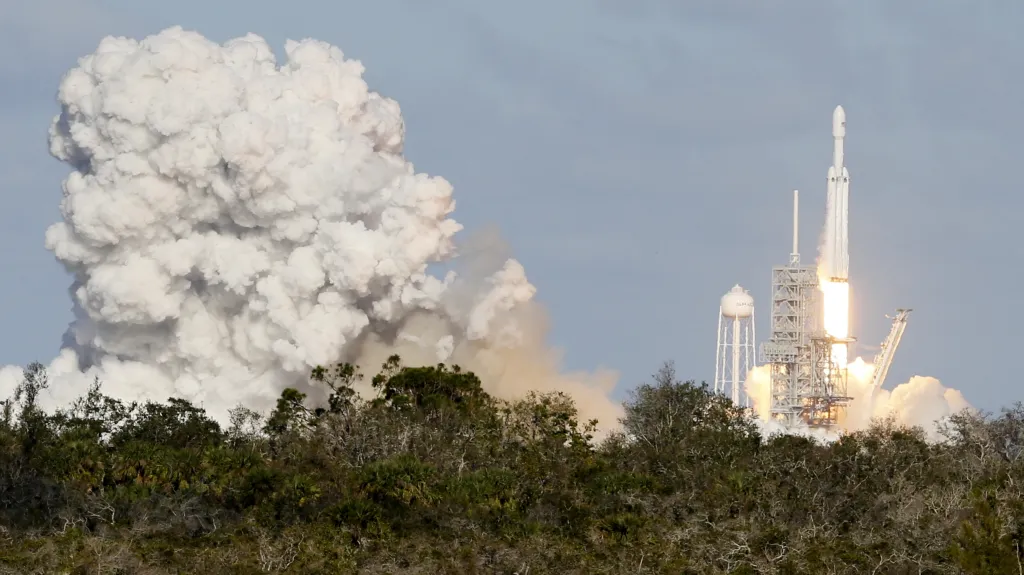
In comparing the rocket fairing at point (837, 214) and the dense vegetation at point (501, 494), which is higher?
the rocket fairing at point (837, 214)

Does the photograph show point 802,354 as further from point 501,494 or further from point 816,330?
point 501,494

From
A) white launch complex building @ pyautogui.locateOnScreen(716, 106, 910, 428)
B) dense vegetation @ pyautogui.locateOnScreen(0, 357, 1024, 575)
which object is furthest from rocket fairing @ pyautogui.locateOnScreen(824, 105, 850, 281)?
dense vegetation @ pyautogui.locateOnScreen(0, 357, 1024, 575)

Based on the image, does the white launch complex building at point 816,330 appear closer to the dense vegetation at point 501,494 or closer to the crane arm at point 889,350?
the crane arm at point 889,350

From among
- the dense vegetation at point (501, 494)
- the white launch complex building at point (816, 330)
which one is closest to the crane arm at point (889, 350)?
the white launch complex building at point (816, 330)

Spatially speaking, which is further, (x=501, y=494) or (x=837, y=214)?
(x=837, y=214)

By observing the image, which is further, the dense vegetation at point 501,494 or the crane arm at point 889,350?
the crane arm at point 889,350

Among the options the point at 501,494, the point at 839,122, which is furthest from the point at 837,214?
the point at 501,494
